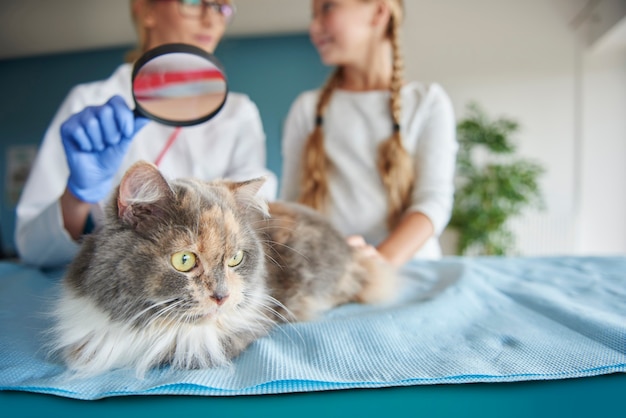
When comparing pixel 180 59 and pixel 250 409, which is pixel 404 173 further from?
pixel 250 409

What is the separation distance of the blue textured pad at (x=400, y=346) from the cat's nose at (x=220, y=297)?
0.30ft

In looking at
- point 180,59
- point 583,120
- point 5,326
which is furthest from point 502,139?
point 5,326

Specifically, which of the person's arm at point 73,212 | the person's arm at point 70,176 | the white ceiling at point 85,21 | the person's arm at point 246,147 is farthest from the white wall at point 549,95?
the person's arm at point 73,212

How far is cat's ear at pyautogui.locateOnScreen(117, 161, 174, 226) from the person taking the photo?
20.6 inches

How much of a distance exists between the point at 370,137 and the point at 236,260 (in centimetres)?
104

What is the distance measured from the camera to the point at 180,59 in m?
0.70

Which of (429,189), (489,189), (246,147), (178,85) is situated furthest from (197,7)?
(489,189)

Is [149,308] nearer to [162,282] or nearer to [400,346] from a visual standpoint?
[162,282]

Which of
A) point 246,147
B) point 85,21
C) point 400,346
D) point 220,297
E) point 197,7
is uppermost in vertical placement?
point 85,21

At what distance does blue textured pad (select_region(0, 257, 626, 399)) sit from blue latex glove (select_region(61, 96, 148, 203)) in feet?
0.64

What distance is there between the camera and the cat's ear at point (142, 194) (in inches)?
20.6

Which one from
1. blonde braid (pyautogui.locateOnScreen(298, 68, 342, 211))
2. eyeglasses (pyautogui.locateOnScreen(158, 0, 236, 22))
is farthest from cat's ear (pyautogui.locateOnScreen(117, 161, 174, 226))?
blonde braid (pyautogui.locateOnScreen(298, 68, 342, 211))

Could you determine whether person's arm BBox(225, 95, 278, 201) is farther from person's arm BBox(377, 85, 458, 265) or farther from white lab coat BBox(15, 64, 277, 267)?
person's arm BBox(377, 85, 458, 265)

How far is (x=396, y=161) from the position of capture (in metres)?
1.41
